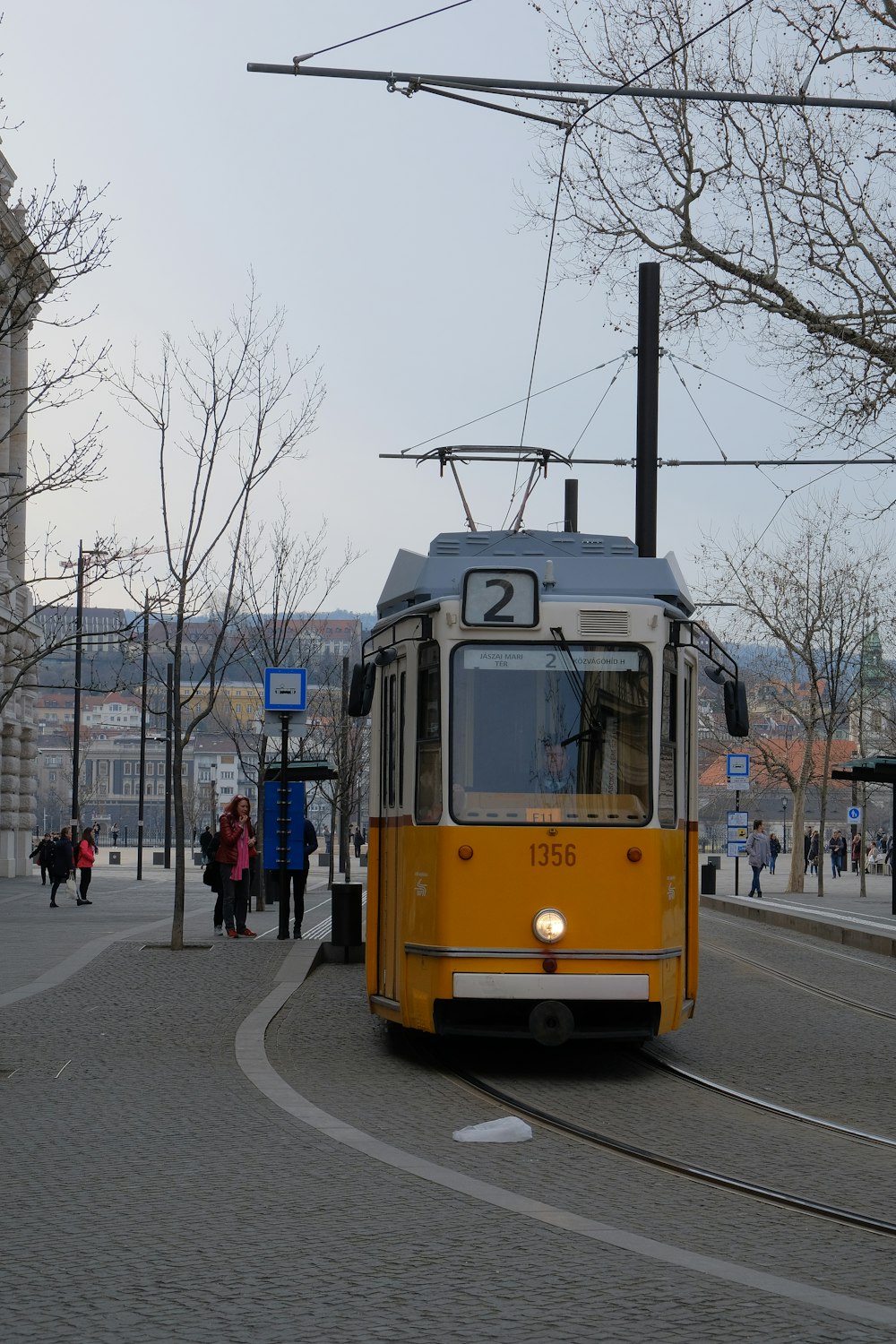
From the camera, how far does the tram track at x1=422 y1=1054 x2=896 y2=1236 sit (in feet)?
22.6

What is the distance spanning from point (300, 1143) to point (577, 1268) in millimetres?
2673

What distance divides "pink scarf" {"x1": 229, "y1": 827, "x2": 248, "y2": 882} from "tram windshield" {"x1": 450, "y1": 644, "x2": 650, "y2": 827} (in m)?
11.4

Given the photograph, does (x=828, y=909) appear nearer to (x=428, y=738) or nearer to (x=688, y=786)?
(x=688, y=786)

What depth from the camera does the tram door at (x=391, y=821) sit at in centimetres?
1162

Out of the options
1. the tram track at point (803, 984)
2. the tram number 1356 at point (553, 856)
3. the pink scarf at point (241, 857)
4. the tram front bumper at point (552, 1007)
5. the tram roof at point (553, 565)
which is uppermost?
the tram roof at point (553, 565)

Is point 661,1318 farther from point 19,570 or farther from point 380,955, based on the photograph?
point 19,570

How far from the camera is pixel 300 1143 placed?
8320 millimetres

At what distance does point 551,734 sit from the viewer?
35.6ft

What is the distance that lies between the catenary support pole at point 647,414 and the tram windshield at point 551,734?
8.59m

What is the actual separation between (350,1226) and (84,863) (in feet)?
96.4

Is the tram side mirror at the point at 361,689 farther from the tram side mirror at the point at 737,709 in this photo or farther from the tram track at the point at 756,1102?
the tram track at the point at 756,1102

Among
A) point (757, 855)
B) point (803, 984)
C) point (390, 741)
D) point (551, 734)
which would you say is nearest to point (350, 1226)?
point (551, 734)

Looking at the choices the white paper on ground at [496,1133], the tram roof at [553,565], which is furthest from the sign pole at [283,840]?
the white paper on ground at [496,1133]

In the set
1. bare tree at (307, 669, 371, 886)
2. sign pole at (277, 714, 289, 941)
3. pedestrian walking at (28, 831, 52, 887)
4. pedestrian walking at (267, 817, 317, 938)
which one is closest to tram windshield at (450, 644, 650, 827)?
sign pole at (277, 714, 289, 941)
